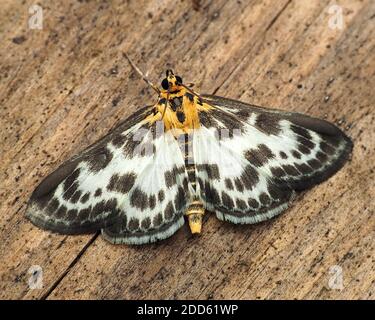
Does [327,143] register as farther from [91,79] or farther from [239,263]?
[91,79]

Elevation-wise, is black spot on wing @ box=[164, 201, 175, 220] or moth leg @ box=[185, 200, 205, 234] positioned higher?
moth leg @ box=[185, 200, 205, 234]

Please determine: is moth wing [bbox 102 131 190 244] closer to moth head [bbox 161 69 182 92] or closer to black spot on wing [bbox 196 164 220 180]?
black spot on wing [bbox 196 164 220 180]

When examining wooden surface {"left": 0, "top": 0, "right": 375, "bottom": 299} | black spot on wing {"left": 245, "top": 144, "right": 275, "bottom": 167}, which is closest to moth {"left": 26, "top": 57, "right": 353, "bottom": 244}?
black spot on wing {"left": 245, "top": 144, "right": 275, "bottom": 167}

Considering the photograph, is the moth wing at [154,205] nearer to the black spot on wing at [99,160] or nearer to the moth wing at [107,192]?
the moth wing at [107,192]

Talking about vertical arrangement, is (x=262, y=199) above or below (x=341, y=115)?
below

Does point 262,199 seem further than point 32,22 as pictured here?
No

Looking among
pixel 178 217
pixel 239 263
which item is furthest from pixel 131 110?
pixel 239 263

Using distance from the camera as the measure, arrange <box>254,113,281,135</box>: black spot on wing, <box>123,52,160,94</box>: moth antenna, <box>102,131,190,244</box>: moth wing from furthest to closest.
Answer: <box>123,52,160,94</box>: moth antenna < <box>254,113,281,135</box>: black spot on wing < <box>102,131,190,244</box>: moth wing
